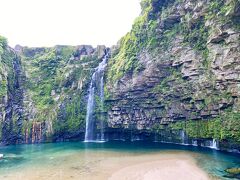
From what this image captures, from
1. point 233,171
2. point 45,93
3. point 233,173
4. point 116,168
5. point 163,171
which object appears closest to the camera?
point 233,173

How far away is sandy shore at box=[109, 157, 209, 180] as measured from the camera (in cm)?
2492

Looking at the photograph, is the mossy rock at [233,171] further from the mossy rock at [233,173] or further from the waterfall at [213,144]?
the waterfall at [213,144]

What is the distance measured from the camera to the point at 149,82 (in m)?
45.6

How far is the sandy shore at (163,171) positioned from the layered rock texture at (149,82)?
316 inches

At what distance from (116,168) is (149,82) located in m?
20.2

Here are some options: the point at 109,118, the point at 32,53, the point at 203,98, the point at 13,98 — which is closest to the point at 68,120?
the point at 109,118

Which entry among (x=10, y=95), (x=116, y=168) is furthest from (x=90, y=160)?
(x=10, y=95)

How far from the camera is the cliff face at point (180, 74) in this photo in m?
34.0

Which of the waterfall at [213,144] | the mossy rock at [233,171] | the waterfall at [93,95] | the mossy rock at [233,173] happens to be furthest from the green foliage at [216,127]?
the waterfall at [93,95]

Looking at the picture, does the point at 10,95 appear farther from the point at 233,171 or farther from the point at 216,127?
the point at 233,171

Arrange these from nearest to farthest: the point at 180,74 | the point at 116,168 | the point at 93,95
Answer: the point at 116,168 → the point at 180,74 → the point at 93,95

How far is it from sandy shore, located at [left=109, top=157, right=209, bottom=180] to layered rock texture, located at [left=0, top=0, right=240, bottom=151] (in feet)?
26.3

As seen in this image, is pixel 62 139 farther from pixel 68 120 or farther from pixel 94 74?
pixel 94 74

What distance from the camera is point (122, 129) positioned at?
163 ft
